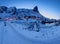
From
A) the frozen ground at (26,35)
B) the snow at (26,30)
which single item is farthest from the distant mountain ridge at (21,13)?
the frozen ground at (26,35)

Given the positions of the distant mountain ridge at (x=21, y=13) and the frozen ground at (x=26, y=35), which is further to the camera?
the distant mountain ridge at (x=21, y=13)

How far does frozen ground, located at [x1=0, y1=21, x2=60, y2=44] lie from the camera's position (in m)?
2.22

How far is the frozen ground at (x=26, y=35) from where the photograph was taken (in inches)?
87.2

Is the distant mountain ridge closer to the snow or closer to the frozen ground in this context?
the snow

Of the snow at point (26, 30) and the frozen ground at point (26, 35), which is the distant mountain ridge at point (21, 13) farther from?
the frozen ground at point (26, 35)

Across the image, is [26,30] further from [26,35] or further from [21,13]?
[21,13]

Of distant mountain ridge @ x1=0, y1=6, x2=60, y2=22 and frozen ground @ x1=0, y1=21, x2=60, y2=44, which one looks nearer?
frozen ground @ x1=0, y1=21, x2=60, y2=44

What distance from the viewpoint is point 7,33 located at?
93.0 inches

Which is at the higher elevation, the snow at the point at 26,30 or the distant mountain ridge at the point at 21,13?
the distant mountain ridge at the point at 21,13

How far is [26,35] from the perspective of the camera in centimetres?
238

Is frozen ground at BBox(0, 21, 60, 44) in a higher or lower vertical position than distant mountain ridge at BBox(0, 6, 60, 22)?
lower

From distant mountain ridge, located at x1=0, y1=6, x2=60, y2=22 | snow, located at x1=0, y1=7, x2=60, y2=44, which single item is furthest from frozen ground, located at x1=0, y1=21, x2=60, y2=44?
distant mountain ridge, located at x1=0, y1=6, x2=60, y2=22

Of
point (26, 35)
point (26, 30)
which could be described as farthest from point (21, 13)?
point (26, 35)

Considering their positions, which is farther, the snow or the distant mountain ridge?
the distant mountain ridge
